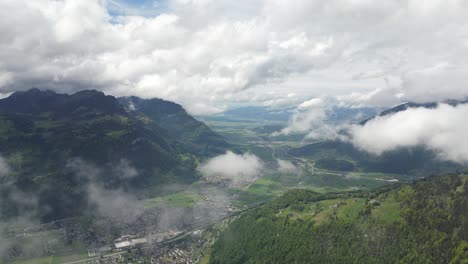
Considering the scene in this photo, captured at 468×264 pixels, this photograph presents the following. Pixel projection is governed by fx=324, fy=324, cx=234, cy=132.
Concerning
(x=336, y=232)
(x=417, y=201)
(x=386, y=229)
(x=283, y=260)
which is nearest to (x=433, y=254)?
(x=386, y=229)

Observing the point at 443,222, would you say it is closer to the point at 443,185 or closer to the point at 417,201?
the point at 417,201

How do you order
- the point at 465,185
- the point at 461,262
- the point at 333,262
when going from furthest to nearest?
the point at 465,185
the point at 333,262
the point at 461,262

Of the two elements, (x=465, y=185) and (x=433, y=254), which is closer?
(x=433, y=254)

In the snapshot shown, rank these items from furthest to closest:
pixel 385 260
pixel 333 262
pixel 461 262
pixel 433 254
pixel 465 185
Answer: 1. pixel 465 185
2. pixel 333 262
3. pixel 385 260
4. pixel 433 254
5. pixel 461 262

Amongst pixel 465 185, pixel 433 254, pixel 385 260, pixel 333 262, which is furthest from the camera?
pixel 465 185

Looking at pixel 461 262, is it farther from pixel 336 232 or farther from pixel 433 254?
pixel 336 232

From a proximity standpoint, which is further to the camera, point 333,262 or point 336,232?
point 336,232

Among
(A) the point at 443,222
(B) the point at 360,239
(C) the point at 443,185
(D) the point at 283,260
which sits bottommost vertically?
(D) the point at 283,260

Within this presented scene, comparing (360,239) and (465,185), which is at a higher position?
(465,185)

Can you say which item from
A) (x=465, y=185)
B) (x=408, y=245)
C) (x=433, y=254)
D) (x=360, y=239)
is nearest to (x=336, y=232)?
(x=360, y=239)
